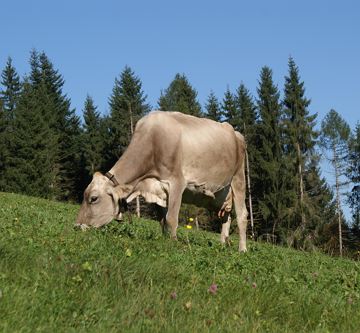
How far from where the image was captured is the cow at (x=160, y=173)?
32.4ft

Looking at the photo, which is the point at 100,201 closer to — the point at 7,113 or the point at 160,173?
the point at 160,173

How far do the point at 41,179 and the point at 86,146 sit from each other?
13350 millimetres

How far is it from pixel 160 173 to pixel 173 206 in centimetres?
67

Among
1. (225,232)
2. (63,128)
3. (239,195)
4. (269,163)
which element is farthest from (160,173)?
(63,128)

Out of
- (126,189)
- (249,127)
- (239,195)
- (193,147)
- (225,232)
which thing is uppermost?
(249,127)

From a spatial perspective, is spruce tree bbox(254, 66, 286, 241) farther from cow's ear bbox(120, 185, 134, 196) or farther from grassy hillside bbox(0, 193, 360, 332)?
grassy hillside bbox(0, 193, 360, 332)

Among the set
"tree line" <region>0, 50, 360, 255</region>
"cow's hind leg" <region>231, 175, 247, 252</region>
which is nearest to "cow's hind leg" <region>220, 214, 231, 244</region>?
"cow's hind leg" <region>231, 175, 247, 252</region>

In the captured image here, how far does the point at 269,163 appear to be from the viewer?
56.9 metres

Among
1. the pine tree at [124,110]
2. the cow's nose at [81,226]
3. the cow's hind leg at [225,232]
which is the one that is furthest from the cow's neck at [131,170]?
the pine tree at [124,110]

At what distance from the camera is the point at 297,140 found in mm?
56562

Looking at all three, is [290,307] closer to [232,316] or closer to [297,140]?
[232,316]

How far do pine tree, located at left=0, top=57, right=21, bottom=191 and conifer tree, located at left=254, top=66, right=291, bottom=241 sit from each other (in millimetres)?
26814

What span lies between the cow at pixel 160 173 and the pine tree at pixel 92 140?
55878 millimetres

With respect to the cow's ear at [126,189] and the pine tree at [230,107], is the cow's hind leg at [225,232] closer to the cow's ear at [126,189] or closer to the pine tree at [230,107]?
the cow's ear at [126,189]
